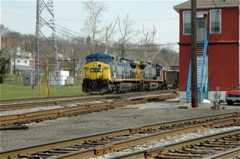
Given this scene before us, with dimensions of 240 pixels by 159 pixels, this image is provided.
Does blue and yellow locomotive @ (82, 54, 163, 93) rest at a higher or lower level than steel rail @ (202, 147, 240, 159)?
higher

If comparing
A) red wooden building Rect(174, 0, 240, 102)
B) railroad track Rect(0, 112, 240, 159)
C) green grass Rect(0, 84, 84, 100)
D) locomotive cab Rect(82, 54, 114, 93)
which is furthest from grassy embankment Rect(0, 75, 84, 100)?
railroad track Rect(0, 112, 240, 159)

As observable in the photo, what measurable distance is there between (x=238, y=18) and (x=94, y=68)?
12.5 m

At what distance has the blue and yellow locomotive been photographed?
3534 cm

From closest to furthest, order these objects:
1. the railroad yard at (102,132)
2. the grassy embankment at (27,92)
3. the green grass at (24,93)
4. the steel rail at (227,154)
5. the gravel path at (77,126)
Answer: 1. the steel rail at (227,154)
2. the railroad yard at (102,132)
3. the gravel path at (77,126)
4. the green grass at (24,93)
5. the grassy embankment at (27,92)

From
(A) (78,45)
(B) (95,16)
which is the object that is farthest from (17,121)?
(A) (78,45)

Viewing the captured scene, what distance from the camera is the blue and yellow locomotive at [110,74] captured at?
3534 cm

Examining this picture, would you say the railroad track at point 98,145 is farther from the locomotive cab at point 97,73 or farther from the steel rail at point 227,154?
the locomotive cab at point 97,73

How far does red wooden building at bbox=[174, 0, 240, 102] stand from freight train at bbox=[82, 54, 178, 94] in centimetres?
782

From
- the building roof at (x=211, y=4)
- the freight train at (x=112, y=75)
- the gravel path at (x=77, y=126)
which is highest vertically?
the building roof at (x=211, y=4)

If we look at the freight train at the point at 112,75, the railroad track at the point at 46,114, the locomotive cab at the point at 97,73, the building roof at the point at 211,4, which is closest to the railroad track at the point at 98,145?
the railroad track at the point at 46,114

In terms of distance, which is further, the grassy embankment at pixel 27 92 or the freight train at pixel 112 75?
the grassy embankment at pixel 27 92

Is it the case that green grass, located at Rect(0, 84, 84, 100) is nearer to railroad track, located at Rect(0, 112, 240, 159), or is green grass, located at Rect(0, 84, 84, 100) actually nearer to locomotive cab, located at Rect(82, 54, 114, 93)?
locomotive cab, located at Rect(82, 54, 114, 93)

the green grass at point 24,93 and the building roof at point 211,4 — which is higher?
the building roof at point 211,4

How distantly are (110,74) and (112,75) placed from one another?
1.45 ft
